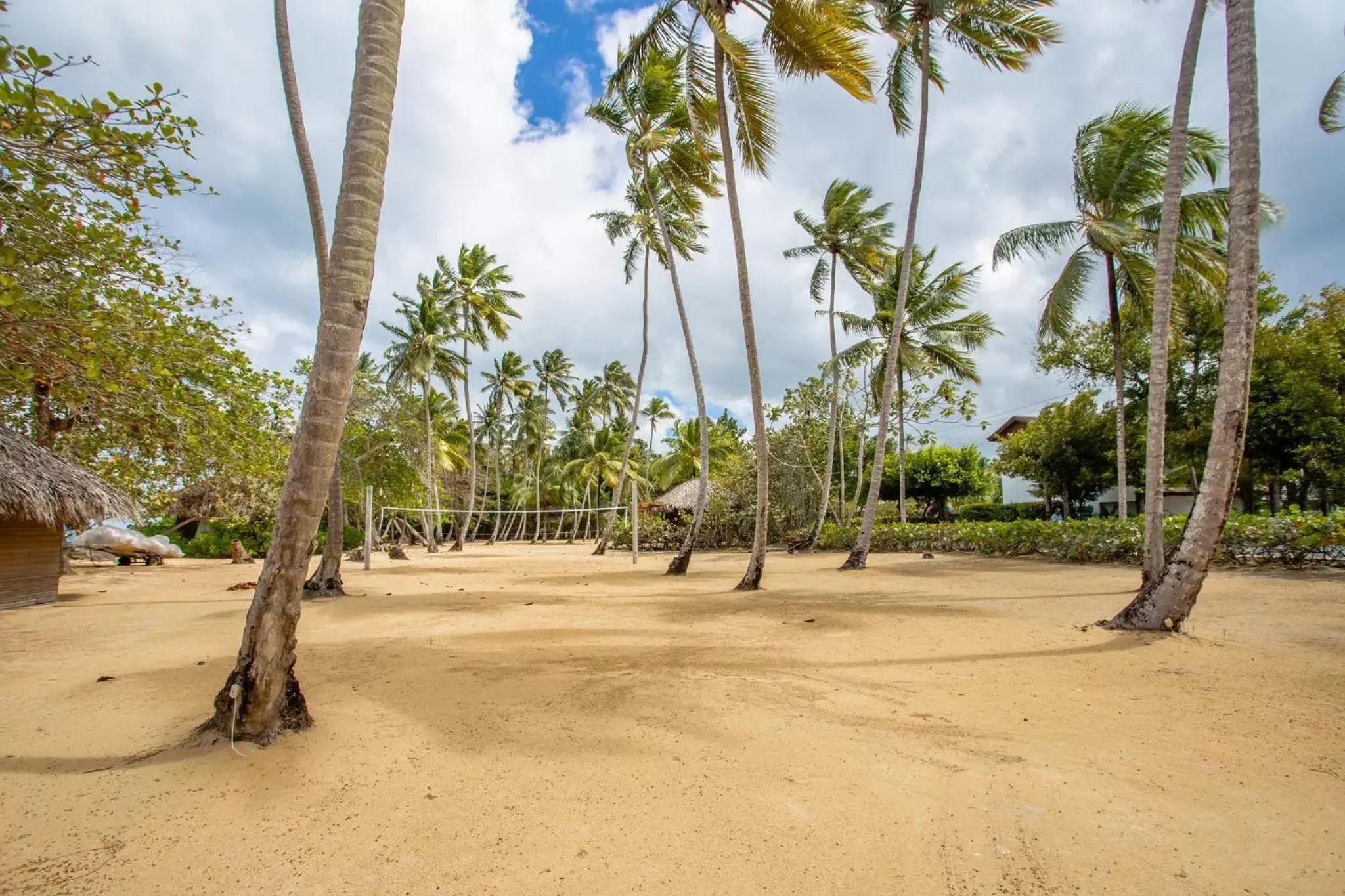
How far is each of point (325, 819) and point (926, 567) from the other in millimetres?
14313

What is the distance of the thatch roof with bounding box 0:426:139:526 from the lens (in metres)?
8.95

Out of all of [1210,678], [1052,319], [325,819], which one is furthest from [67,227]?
[1052,319]

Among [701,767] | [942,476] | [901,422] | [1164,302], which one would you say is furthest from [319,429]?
[942,476]

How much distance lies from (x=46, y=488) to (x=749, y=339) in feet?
35.6

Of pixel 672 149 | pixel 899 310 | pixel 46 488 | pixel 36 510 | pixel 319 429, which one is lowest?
pixel 36 510

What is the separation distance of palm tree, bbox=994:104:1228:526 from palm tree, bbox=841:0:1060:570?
3102 mm

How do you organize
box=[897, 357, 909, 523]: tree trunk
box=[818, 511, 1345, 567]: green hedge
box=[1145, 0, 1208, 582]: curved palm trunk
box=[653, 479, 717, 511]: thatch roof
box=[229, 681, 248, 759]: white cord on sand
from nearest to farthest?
box=[229, 681, 248, 759]: white cord on sand, box=[1145, 0, 1208, 582]: curved palm trunk, box=[818, 511, 1345, 567]: green hedge, box=[897, 357, 909, 523]: tree trunk, box=[653, 479, 717, 511]: thatch roof

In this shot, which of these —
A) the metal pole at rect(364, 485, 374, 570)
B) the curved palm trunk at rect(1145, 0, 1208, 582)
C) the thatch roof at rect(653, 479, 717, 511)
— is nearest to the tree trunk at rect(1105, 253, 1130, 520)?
the curved palm trunk at rect(1145, 0, 1208, 582)

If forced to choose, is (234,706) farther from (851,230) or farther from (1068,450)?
(1068,450)

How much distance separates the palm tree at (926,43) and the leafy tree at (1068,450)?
15.5 meters

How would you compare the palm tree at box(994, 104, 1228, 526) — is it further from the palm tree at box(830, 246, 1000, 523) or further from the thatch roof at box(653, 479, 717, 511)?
the thatch roof at box(653, 479, 717, 511)

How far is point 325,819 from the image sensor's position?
271 centimetres

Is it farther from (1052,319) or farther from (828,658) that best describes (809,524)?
(828,658)

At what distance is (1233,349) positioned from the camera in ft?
18.8
